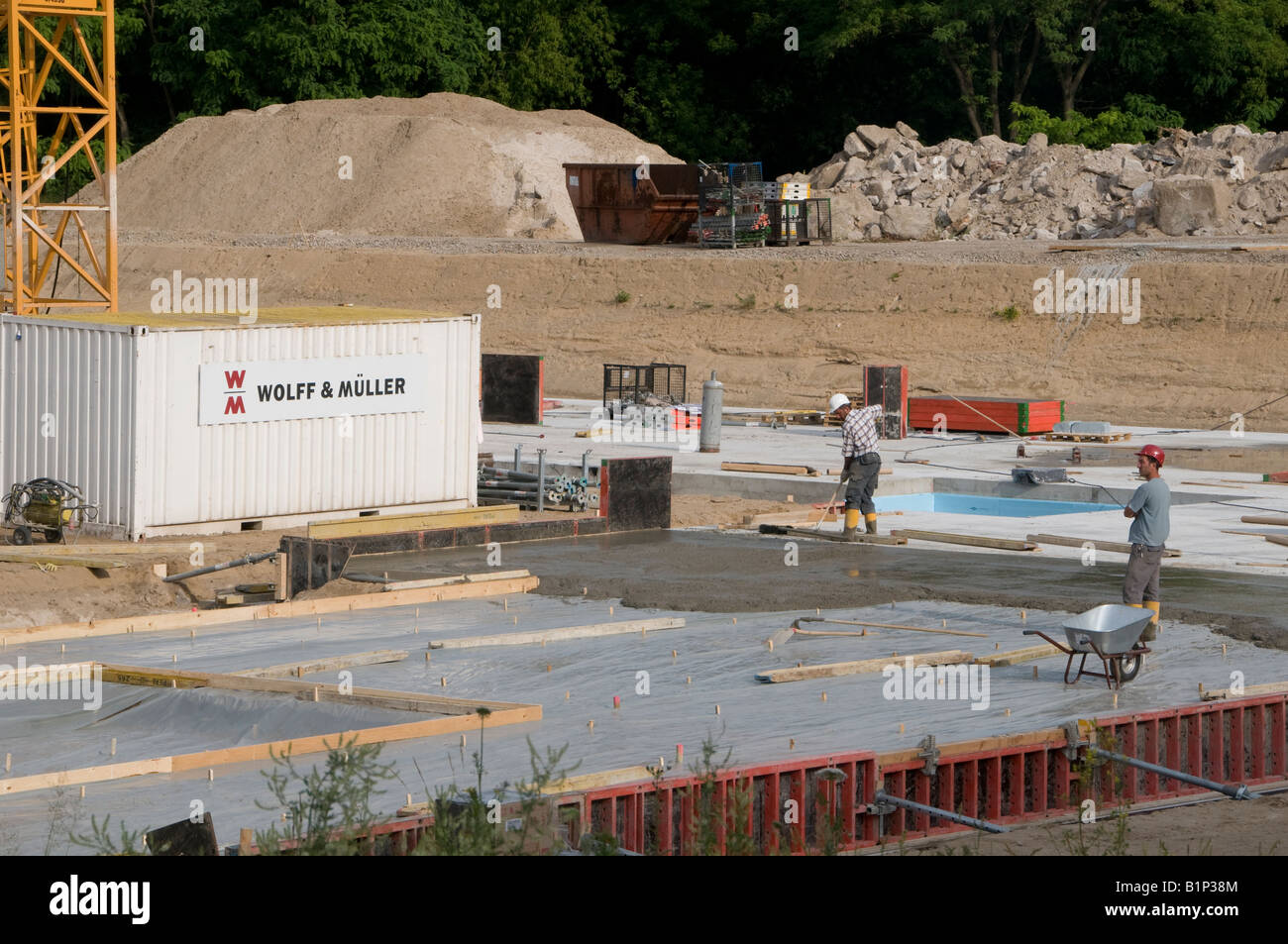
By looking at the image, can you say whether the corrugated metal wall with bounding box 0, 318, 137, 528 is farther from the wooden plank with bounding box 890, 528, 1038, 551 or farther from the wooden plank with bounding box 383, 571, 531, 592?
the wooden plank with bounding box 890, 528, 1038, 551

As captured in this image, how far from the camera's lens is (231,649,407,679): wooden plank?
14164 millimetres

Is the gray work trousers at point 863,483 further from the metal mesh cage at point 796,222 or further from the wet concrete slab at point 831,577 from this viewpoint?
the metal mesh cage at point 796,222

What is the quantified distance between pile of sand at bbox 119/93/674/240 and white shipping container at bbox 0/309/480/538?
34582mm

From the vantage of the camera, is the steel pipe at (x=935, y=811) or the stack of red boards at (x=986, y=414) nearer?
the steel pipe at (x=935, y=811)

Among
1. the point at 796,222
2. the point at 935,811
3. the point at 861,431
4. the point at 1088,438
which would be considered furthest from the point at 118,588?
the point at 796,222

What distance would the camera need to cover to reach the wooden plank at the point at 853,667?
1411 cm

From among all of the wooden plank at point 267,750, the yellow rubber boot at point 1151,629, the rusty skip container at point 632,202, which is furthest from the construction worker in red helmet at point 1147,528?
the rusty skip container at point 632,202

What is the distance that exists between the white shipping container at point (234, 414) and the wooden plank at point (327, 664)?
6.63 meters

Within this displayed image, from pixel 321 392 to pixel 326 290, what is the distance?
28725 mm

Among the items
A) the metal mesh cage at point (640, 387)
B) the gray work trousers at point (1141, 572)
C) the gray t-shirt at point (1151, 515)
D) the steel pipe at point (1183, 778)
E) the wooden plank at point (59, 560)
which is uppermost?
the metal mesh cage at point (640, 387)

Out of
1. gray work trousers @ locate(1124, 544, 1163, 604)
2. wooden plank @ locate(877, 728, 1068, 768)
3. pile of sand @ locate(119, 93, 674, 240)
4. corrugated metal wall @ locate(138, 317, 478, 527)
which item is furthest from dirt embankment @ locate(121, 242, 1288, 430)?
wooden plank @ locate(877, 728, 1068, 768)

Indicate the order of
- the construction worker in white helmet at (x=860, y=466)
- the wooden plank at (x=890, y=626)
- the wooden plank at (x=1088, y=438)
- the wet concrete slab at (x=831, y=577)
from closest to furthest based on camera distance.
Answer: the wooden plank at (x=890, y=626), the wet concrete slab at (x=831, y=577), the construction worker in white helmet at (x=860, y=466), the wooden plank at (x=1088, y=438)

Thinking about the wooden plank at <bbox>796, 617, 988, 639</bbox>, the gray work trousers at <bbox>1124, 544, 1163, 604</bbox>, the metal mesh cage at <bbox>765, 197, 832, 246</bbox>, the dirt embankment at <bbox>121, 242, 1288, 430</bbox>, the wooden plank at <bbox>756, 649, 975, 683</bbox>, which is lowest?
the wooden plank at <bbox>756, 649, 975, 683</bbox>

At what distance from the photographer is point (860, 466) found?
21.0 m
